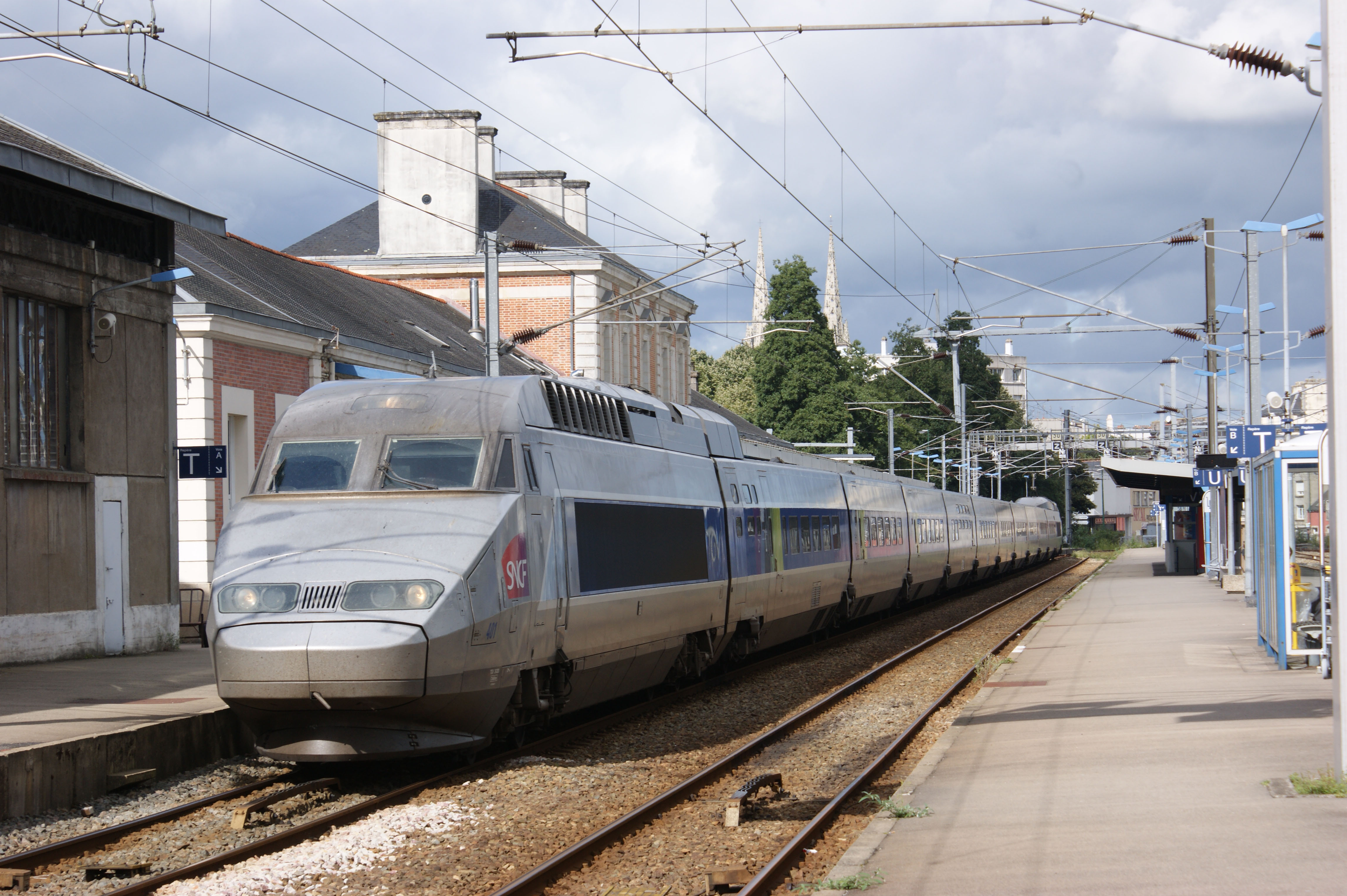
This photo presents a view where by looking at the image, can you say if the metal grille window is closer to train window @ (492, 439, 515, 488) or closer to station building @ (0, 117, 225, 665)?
station building @ (0, 117, 225, 665)

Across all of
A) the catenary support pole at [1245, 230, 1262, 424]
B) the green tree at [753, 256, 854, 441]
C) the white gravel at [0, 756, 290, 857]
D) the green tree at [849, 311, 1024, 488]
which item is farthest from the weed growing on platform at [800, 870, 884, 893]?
the green tree at [849, 311, 1024, 488]

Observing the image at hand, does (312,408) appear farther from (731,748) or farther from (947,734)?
(947,734)

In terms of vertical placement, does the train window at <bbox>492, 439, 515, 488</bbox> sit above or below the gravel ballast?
above

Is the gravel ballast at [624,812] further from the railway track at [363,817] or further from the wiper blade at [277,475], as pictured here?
the wiper blade at [277,475]

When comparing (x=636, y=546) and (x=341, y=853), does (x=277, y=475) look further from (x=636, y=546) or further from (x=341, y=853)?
(x=341, y=853)

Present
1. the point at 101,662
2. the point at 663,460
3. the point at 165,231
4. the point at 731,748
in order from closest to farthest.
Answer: the point at 731,748 < the point at 663,460 < the point at 101,662 < the point at 165,231

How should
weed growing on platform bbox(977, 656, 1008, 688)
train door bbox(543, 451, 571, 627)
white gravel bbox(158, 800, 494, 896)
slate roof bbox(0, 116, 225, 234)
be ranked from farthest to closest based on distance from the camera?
weed growing on platform bbox(977, 656, 1008, 688) < slate roof bbox(0, 116, 225, 234) < train door bbox(543, 451, 571, 627) < white gravel bbox(158, 800, 494, 896)

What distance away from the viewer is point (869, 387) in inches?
3629

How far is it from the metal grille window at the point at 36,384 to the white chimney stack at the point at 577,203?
1368 inches

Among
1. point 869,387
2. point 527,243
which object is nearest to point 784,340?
point 869,387

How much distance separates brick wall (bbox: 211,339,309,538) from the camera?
22859mm

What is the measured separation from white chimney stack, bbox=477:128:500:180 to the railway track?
3156 cm

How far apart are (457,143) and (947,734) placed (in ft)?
105

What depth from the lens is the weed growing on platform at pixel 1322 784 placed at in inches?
343
